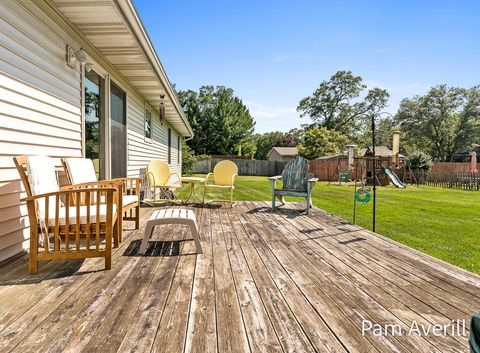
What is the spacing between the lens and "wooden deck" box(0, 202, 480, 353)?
1.36 metres

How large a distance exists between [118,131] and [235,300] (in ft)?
14.0

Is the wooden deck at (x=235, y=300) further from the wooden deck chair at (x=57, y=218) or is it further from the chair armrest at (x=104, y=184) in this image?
the chair armrest at (x=104, y=184)

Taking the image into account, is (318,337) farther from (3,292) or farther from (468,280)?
(3,292)

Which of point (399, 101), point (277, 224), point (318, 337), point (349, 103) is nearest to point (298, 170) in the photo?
point (277, 224)

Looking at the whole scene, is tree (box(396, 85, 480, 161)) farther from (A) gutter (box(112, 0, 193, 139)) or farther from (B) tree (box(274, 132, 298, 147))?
(A) gutter (box(112, 0, 193, 139))

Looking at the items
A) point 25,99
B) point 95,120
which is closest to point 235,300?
point 25,99

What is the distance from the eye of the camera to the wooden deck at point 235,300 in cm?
136

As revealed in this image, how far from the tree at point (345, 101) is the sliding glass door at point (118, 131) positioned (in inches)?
1318

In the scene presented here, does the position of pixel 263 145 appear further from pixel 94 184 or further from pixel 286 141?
pixel 94 184

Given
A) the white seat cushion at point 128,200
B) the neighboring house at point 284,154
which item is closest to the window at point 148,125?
the white seat cushion at point 128,200

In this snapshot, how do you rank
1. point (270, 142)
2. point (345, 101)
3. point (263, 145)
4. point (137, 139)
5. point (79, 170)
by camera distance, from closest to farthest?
point (79, 170)
point (137, 139)
point (345, 101)
point (263, 145)
point (270, 142)

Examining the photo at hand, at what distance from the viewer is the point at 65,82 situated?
336 centimetres

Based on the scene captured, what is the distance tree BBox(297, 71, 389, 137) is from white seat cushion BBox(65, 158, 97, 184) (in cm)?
3530

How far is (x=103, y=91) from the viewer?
4.51 m
